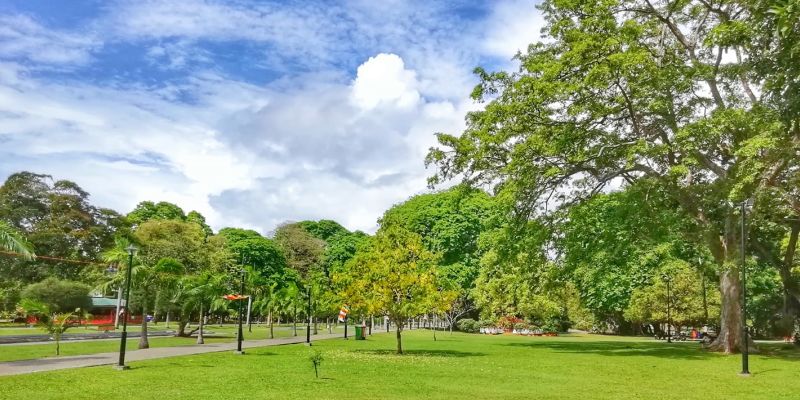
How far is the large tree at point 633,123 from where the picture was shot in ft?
85.6

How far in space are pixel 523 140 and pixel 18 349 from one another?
80.9 feet

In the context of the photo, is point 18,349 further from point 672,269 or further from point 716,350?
point 672,269

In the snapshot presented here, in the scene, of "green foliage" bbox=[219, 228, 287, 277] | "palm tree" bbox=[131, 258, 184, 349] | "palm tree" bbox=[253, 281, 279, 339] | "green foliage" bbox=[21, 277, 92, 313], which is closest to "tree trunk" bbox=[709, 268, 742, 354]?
"palm tree" bbox=[131, 258, 184, 349]

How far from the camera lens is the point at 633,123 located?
29750 millimetres

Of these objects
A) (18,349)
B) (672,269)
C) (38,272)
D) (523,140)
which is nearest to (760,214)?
(523,140)

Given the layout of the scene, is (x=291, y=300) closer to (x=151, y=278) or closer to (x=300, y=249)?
(x=151, y=278)

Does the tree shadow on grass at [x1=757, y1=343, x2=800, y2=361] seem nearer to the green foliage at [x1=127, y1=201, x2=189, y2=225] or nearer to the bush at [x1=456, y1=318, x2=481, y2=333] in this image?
the bush at [x1=456, y1=318, x2=481, y2=333]

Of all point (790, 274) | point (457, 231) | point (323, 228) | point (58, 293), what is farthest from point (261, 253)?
point (790, 274)

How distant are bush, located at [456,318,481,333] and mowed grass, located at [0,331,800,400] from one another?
41866mm

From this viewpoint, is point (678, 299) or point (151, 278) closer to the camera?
point (151, 278)

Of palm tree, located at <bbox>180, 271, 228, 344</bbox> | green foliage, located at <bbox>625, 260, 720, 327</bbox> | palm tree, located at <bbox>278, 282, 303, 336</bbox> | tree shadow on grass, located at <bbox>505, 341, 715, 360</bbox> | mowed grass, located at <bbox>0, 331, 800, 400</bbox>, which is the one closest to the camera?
mowed grass, located at <bbox>0, 331, 800, 400</bbox>

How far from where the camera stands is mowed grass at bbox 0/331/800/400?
48.2 feet

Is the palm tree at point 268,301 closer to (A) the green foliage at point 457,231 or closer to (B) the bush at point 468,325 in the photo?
(A) the green foliage at point 457,231

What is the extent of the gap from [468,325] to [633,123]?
42601 mm
